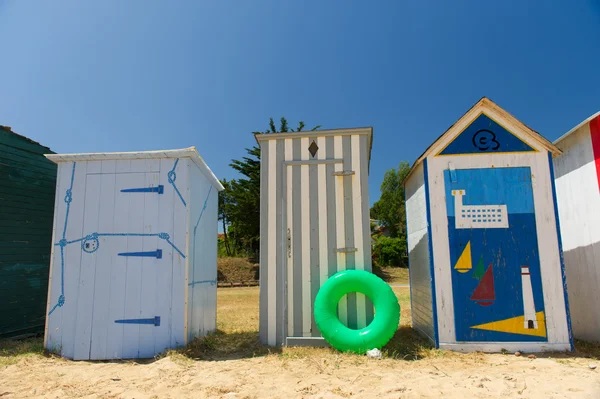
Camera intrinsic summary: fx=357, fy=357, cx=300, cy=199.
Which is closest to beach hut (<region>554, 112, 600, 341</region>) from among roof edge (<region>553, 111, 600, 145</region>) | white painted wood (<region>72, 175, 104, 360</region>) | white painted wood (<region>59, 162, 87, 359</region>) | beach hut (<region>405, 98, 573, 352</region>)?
roof edge (<region>553, 111, 600, 145</region>)

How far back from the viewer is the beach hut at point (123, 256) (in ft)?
14.9

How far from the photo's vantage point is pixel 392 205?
105 feet

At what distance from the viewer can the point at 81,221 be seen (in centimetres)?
480

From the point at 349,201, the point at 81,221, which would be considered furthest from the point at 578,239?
the point at 81,221

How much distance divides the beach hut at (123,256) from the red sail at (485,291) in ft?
12.2

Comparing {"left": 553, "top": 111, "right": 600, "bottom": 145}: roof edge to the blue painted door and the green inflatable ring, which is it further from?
the green inflatable ring

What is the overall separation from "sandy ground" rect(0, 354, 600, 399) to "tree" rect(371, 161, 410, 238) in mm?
26471

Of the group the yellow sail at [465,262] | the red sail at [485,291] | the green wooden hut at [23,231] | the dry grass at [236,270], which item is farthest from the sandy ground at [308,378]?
the dry grass at [236,270]

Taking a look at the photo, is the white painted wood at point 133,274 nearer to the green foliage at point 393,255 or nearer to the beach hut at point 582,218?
the beach hut at point 582,218

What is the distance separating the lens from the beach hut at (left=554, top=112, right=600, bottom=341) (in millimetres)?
4914

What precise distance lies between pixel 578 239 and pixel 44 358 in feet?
24.4

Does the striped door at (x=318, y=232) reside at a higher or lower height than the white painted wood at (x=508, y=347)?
higher

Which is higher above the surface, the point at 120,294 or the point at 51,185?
the point at 51,185

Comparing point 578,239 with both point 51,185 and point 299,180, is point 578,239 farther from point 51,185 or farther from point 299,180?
point 51,185
